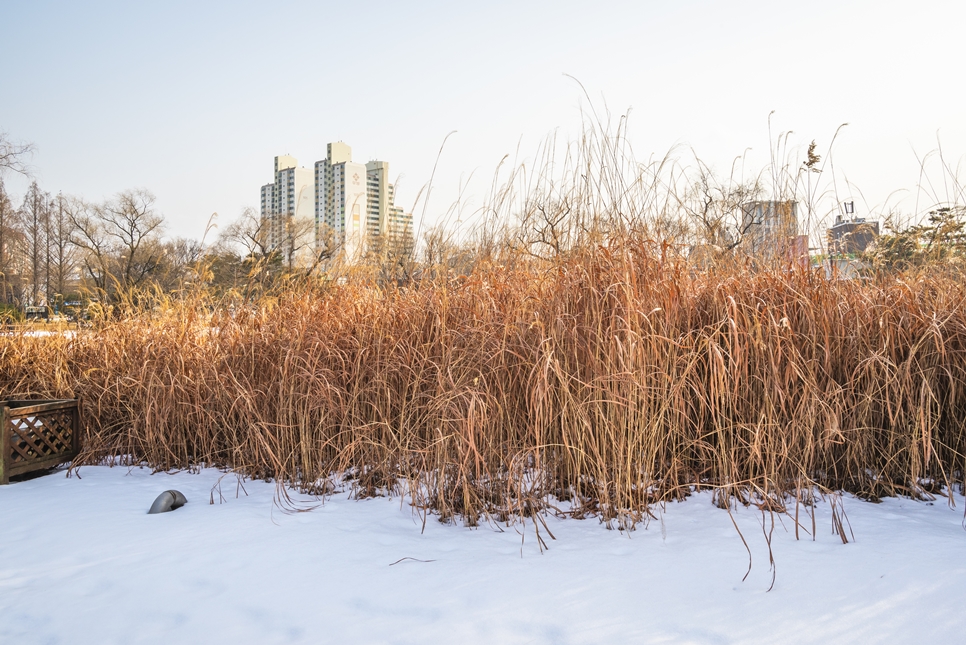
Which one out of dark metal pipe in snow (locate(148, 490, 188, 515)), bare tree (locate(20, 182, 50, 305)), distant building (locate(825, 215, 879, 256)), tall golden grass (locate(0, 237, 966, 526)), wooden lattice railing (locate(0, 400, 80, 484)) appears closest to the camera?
tall golden grass (locate(0, 237, 966, 526))

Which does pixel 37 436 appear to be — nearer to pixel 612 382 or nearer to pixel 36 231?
pixel 612 382

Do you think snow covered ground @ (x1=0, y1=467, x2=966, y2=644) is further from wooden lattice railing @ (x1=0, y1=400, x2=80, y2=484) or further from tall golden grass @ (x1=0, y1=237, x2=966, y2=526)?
wooden lattice railing @ (x1=0, y1=400, x2=80, y2=484)

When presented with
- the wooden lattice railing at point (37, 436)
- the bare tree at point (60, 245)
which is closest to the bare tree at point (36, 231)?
the bare tree at point (60, 245)

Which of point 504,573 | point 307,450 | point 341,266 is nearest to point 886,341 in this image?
point 504,573

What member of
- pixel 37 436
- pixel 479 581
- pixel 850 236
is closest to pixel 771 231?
pixel 850 236

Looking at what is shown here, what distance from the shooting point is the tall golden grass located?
7.32 ft

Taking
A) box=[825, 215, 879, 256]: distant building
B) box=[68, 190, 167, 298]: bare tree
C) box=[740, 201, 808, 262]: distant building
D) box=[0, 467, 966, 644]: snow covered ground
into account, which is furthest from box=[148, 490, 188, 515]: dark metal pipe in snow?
box=[68, 190, 167, 298]: bare tree

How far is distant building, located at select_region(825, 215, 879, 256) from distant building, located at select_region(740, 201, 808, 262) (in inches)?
9.6

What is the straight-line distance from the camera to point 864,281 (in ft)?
9.38

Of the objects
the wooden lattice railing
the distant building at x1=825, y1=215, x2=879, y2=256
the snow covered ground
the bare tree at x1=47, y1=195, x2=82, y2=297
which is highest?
the bare tree at x1=47, y1=195, x2=82, y2=297

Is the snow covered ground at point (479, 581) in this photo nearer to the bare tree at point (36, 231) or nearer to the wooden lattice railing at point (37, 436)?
the wooden lattice railing at point (37, 436)

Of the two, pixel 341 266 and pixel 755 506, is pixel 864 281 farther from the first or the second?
pixel 341 266

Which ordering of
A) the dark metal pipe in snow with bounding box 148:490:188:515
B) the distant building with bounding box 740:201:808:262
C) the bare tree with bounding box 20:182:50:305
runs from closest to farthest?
the dark metal pipe in snow with bounding box 148:490:188:515 → the distant building with bounding box 740:201:808:262 → the bare tree with bounding box 20:182:50:305

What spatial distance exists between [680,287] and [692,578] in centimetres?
120
